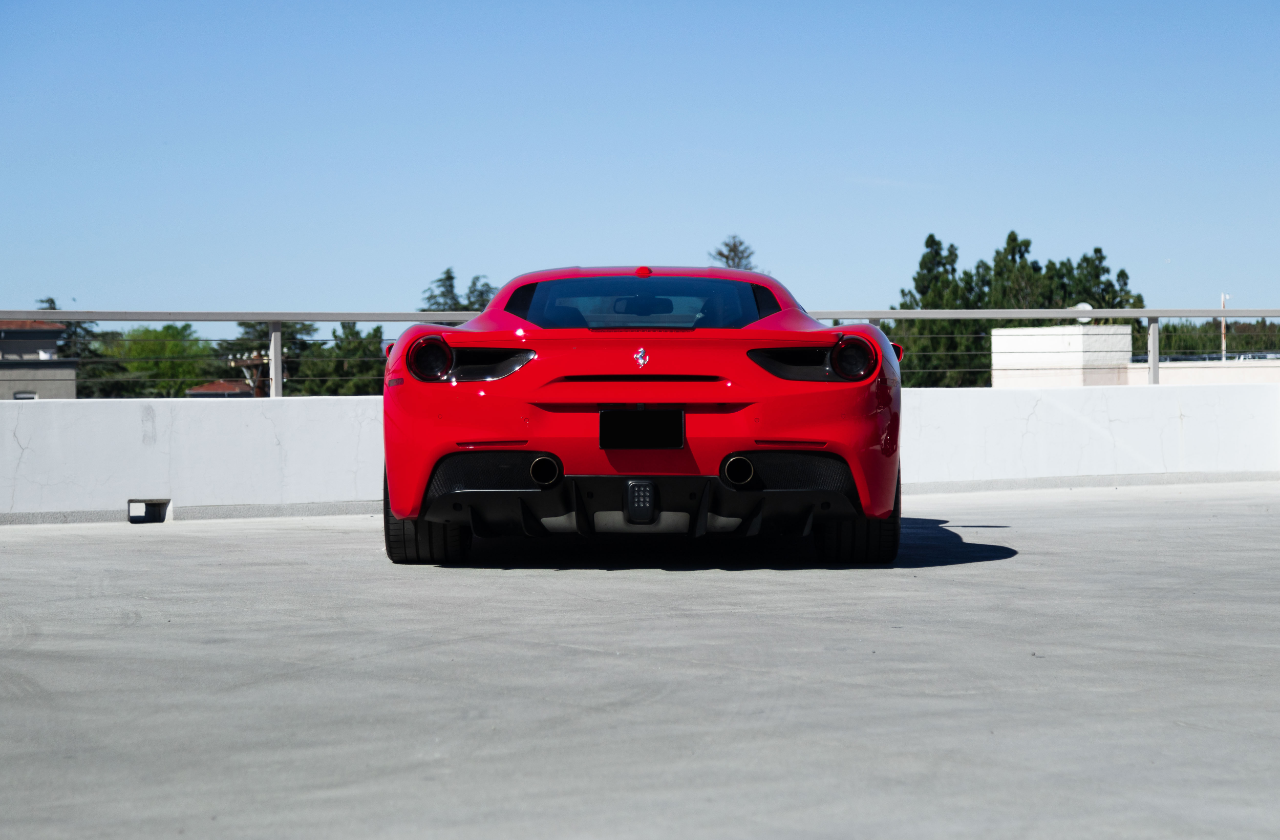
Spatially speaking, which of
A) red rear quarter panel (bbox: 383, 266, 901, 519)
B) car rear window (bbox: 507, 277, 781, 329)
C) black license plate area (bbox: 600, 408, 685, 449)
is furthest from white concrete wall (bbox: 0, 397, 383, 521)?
black license plate area (bbox: 600, 408, 685, 449)

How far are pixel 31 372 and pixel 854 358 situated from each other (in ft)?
20.5

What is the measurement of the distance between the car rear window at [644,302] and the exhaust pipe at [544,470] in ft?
2.13

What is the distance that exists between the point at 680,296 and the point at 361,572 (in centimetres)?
185

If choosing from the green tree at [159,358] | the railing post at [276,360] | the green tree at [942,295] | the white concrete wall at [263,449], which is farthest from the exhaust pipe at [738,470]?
the green tree at [942,295]

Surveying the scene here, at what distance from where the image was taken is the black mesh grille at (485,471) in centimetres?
550

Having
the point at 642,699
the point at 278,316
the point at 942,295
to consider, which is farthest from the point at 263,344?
the point at 942,295

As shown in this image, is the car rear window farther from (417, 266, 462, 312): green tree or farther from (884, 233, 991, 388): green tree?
(417, 266, 462, 312): green tree

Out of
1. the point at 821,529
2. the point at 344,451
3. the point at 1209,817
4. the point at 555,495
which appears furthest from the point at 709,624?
the point at 344,451

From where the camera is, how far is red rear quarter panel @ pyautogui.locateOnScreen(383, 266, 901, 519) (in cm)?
546

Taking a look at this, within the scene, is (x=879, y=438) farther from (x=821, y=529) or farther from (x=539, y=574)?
(x=539, y=574)

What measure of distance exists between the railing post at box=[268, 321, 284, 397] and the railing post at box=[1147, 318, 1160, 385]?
739cm

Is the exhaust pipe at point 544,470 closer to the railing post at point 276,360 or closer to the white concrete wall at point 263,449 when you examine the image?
the white concrete wall at point 263,449

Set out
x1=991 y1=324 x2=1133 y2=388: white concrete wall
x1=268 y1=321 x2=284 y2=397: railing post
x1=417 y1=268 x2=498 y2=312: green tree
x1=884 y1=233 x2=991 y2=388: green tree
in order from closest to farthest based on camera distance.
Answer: x1=268 y1=321 x2=284 y2=397: railing post, x1=991 y1=324 x2=1133 y2=388: white concrete wall, x1=884 y1=233 x2=991 y2=388: green tree, x1=417 y1=268 x2=498 y2=312: green tree

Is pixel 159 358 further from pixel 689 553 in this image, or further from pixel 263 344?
pixel 689 553
